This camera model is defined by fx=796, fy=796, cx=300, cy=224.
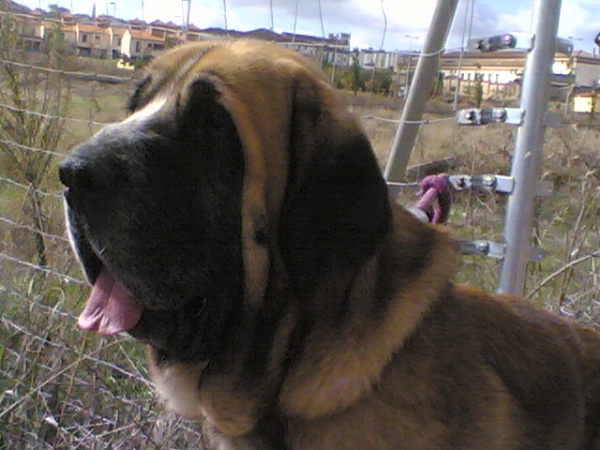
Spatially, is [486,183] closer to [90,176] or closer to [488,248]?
[488,248]

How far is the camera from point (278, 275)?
2291 millimetres

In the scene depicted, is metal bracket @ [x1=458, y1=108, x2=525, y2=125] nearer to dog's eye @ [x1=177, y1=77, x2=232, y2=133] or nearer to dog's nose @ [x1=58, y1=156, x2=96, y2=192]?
dog's eye @ [x1=177, y1=77, x2=232, y2=133]

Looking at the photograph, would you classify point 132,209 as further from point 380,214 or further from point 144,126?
A: point 380,214

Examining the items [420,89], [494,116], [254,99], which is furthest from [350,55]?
[254,99]

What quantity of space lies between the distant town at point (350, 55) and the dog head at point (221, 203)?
90cm

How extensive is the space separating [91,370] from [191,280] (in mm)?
1614

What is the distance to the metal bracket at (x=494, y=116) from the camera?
3.27 metres

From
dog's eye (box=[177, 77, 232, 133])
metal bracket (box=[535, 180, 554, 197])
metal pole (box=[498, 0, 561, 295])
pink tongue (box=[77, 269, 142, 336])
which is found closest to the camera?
dog's eye (box=[177, 77, 232, 133])

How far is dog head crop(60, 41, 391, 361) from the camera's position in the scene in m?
2.16

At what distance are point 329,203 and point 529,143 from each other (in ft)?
4.54

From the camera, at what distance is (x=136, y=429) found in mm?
3441

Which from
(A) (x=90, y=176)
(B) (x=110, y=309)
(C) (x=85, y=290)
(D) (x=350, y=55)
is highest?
(D) (x=350, y=55)

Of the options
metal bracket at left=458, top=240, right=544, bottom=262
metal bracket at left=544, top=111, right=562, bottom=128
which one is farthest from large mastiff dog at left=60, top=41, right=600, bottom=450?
metal bracket at left=544, top=111, right=562, bottom=128

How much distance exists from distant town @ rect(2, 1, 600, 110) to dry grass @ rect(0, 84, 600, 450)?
8.1 inches
